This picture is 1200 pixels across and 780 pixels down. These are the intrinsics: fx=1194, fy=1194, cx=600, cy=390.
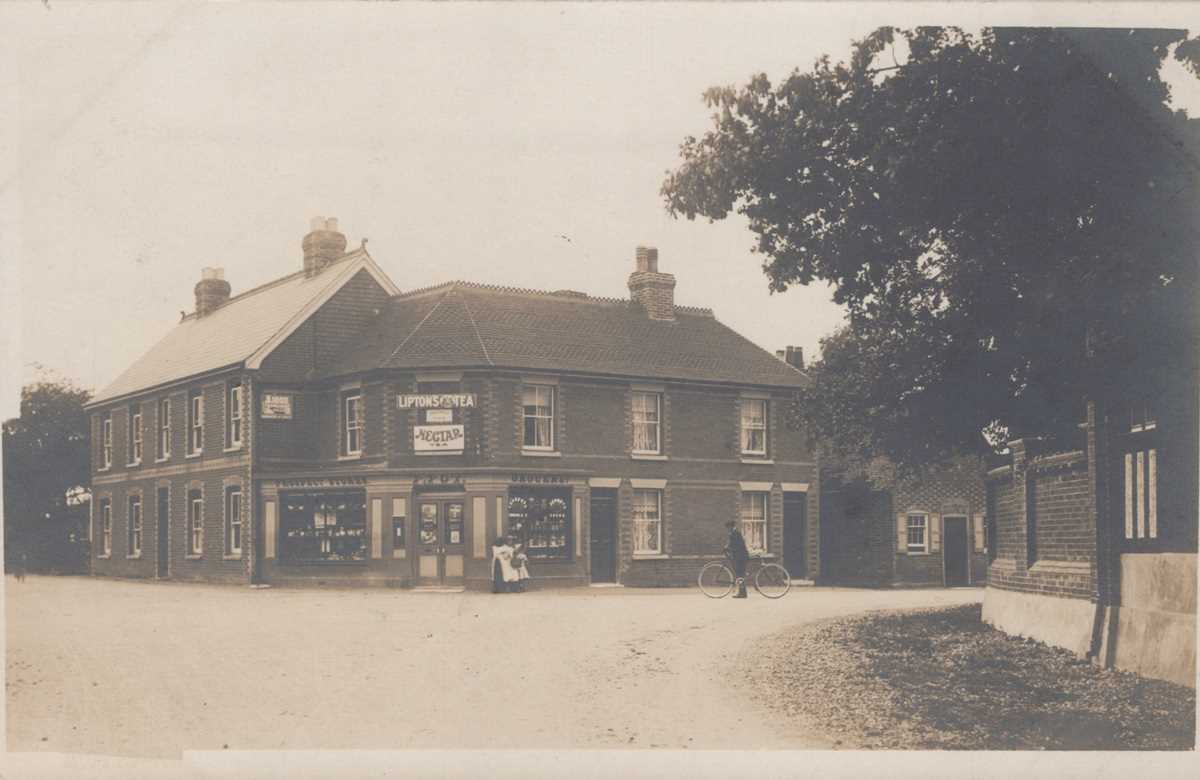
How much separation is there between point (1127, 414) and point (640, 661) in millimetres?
4923

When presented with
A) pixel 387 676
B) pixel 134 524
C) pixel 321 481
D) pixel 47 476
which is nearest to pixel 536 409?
pixel 321 481

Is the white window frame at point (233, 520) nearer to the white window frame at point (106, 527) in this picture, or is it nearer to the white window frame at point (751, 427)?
the white window frame at point (106, 527)

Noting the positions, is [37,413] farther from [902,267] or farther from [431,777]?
[902,267]

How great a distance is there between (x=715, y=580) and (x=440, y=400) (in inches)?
267

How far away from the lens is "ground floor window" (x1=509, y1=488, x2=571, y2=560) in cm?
1527

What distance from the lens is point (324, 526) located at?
1788 centimetres

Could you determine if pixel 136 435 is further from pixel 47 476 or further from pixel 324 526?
pixel 324 526

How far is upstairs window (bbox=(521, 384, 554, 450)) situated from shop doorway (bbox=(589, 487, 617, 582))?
57.1 inches

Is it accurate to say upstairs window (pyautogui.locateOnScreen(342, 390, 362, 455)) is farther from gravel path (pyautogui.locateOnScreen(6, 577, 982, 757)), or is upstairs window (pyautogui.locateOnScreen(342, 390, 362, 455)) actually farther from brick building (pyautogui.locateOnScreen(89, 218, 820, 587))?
gravel path (pyautogui.locateOnScreen(6, 577, 982, 757))

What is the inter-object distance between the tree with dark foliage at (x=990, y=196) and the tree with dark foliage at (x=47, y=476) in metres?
6.12

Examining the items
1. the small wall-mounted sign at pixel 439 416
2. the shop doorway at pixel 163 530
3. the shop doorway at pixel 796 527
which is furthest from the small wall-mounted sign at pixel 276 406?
the shop doorway at pixel 796 527

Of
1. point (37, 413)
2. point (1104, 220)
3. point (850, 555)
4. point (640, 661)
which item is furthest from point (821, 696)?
point (37, 413)

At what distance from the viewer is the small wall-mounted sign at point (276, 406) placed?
1638 cm

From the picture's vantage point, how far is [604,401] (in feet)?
49.0
